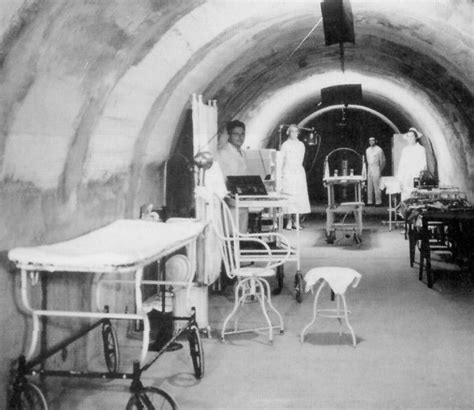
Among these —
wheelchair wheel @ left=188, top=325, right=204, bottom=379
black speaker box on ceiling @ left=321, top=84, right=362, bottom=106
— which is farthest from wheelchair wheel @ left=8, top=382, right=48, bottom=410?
black speaker box on ceiling @ left=321, top=84, right=362, bottom=106

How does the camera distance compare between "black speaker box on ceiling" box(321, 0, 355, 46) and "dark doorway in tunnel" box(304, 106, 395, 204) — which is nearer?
"black speaker box on ceiling" box(321, 0, 355, 46)

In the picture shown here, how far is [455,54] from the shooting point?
8398 mm

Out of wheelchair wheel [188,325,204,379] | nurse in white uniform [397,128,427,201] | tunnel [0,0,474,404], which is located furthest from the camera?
nurse in white uniform [397,128,427,201]

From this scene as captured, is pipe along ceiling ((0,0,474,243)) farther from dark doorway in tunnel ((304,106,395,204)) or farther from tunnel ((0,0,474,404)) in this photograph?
dark doorway in tunnel ((304,106,395,204))

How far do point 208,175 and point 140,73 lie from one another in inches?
63.0

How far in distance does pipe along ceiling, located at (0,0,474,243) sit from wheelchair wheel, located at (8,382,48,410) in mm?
924

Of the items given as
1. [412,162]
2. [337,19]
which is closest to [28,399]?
[337,19]

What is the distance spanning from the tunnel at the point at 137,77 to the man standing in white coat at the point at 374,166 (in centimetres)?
671

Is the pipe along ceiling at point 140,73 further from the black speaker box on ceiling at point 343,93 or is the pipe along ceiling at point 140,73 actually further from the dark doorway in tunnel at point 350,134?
the dark doorway in tunnel at point 350,134

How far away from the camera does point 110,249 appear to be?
159 inches

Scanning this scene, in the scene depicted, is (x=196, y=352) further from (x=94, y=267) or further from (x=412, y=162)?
(x=412, y=162)

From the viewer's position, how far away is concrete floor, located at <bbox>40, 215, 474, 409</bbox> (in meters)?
4.57

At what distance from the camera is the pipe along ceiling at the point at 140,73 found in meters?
4.04

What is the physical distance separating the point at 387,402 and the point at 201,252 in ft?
8.59
